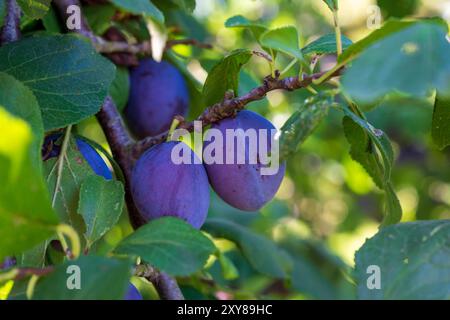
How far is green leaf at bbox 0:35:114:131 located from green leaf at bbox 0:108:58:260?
8.4 inches

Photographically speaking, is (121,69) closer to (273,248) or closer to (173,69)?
(173,69)

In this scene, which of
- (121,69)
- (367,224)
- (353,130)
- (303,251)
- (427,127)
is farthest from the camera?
(367,224)

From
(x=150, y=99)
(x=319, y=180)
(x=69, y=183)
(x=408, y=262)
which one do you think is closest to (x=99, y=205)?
(x=69, y=183)

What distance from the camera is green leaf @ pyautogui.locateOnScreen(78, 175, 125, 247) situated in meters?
0.74

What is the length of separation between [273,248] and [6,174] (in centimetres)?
80

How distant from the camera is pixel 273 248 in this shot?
4.18 ft

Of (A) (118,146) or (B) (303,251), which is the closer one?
(A) (118,146)

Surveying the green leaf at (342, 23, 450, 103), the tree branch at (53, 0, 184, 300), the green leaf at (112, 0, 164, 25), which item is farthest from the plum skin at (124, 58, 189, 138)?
the green leaf at (342, 23, 450, 103)

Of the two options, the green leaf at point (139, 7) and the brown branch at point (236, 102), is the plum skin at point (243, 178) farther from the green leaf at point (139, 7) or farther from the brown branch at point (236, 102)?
the green leaf at point (139, 7)

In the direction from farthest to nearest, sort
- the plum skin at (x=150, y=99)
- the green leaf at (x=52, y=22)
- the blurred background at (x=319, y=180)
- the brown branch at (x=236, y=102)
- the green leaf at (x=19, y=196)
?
1. the blurred background at (x=319, y=180)
2. the plum skin at (x=150, y=99)
3. the green leaf at (x=52, y=22)
4. the brown branch at (x=236, y=102)
5. the green leaf at (x=19, y=196)

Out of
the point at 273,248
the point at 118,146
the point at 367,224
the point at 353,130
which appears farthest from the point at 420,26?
the point at 367,224

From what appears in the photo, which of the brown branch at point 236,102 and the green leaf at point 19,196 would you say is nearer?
the green leaf at point 19,196

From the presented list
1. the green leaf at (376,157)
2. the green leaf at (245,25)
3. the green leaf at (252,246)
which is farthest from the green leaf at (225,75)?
the green leaf at (252,246)

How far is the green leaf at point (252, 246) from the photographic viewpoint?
1160 millimetres
